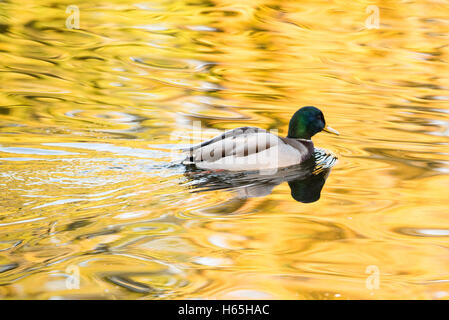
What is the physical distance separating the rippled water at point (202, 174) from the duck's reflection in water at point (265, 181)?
0.11ft

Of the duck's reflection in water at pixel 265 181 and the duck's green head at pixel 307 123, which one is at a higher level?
the duck's green head at pixel 307 123

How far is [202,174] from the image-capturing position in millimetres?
6691

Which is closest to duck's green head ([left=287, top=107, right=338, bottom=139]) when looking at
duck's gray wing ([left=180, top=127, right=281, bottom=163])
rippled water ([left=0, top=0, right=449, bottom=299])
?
rippled water ([left=0, top=0, right=449, bottom=299])

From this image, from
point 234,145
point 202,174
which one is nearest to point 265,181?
point 234,145

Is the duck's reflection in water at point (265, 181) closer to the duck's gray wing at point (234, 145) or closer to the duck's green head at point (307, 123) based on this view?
the duck's gray wing at point (234, 145)

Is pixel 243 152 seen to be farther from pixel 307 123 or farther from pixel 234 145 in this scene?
pixel 307 123

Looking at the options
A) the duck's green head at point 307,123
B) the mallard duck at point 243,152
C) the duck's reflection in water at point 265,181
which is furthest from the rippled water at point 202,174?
the duck's green head at point 307,123

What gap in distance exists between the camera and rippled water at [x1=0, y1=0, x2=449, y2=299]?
4578mm

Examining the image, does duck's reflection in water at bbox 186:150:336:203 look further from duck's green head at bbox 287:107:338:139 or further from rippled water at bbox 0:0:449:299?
duck's green head at bbox 287:107:338:139

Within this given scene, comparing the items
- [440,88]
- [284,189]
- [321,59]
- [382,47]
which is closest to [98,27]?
[321,59]

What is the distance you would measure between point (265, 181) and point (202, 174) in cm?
60

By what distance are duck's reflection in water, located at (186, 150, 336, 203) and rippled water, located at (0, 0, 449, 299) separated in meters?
0.03

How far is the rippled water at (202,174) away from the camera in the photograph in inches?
180

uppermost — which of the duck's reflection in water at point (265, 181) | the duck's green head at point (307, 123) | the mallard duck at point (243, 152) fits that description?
the duck's green head at point (307, 123)
